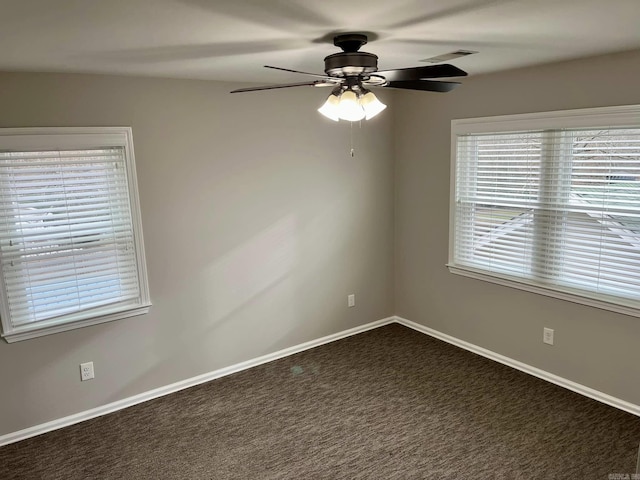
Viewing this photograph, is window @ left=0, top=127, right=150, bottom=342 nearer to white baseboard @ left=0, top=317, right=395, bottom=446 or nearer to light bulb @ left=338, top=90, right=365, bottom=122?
white baseboard @ left=0, top=317, right=395, bottom=446

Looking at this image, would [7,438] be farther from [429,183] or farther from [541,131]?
[541,131]

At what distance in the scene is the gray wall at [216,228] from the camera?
321 cm

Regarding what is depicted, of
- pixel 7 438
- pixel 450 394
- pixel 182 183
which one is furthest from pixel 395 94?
pixel 7 438

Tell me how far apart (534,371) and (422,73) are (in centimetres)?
278

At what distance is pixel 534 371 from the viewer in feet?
12.4

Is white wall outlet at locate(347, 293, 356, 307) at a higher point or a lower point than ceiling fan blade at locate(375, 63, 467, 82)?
lower

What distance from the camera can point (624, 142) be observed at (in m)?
3.07

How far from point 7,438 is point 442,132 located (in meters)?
3.94

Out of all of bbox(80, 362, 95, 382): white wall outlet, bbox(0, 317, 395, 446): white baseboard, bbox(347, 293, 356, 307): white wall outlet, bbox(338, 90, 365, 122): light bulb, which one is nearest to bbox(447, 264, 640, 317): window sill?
bbox(347, 293, 356, 307): white wall outlet

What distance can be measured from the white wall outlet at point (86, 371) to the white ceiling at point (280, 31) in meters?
1.95

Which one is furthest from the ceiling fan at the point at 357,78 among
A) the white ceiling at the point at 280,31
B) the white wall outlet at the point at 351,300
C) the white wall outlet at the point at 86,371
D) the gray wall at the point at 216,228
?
the white wall outlet at the point at 351,300

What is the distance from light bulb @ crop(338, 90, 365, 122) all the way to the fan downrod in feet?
0.93

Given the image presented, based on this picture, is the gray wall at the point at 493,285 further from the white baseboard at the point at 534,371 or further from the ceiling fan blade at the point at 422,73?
the ceiling fan blade at the point at 422,73

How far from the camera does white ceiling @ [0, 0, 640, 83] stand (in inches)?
68.5
